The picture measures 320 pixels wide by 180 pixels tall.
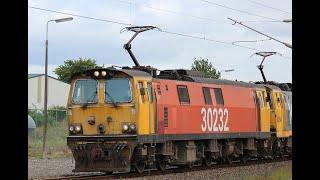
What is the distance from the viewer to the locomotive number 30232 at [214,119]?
21.5 m

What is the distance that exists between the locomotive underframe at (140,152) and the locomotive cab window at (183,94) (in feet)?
4.15

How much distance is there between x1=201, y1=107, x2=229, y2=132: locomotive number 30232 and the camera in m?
21.5

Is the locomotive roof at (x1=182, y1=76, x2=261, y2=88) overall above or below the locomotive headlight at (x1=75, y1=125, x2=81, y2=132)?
A: above

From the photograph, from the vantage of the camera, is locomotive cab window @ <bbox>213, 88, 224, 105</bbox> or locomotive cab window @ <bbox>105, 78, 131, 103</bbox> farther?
locomotive cab window @ <bbox>213, 88, 224, 105</bbox>

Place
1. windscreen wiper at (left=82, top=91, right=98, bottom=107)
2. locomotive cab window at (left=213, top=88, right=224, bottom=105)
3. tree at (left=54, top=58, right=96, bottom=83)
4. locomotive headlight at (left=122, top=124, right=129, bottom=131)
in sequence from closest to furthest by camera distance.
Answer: locomotive headlight at (left=122, top=124, right=129, bottom=131)
windscreen wiper at (left=82, top=91, right=98, bottom=107)
locomotive cab window at (left=213, top=88, right=224, bottom=105)
tree at (left=54, top=58, right=96, bottom=83)

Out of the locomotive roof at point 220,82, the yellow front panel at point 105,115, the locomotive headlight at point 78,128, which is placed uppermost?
the locomotive roof at point 220,82

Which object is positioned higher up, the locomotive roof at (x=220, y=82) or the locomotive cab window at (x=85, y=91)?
the locomotive roof at (x=220, y=82)

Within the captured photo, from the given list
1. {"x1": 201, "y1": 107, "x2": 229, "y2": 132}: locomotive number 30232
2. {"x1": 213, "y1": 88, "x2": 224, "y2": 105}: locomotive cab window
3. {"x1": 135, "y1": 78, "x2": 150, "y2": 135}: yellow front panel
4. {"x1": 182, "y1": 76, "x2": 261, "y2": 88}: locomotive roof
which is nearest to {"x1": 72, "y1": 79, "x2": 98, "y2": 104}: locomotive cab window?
{"x1": 135, "y1": 78, "x2": 150, "y2": 135}: yellow front panel

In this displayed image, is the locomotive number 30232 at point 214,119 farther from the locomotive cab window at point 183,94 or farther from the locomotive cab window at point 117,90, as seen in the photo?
the locomotive cab window at point 117,90

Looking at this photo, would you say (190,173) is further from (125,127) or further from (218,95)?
(218,95)

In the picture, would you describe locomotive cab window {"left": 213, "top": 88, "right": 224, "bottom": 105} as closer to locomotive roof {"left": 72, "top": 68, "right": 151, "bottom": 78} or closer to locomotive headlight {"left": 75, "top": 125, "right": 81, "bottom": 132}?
locomotive roof {"left": 72, "top": 68, "right": 151, "bottom": 78}

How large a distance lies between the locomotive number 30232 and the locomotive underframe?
48 cm

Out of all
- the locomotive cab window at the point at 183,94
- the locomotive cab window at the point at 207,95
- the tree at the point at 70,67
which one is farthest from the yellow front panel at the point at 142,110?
the tree at the point at 70,67

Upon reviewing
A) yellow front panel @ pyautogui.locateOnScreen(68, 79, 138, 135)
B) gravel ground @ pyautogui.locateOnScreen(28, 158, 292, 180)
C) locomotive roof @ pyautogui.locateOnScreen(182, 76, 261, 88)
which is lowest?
gravel ground @ pyautogui.locateOnScreen(28, 158, 292, 180)
